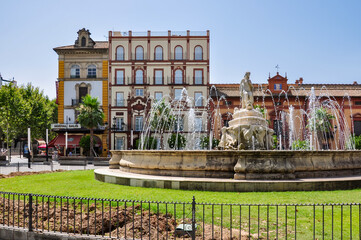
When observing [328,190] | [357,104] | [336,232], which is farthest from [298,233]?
[357,104]

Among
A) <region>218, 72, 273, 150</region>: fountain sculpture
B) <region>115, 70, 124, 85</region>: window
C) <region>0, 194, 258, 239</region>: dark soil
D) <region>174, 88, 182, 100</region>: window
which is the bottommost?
<region>0, 194, 258, 239</region>: dark soil

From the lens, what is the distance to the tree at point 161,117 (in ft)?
149

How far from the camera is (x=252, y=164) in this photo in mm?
10523

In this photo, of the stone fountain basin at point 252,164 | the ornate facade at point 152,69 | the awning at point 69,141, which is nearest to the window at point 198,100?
the ornate facade at point 152,69

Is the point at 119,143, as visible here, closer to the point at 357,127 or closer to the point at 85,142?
the point at 85,142

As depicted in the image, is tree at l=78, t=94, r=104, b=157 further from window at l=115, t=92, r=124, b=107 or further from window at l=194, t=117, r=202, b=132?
window at l=194, t=117, r=202, b=132

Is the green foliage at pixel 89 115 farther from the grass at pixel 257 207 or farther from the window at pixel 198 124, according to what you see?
the grass at pixel 257 207

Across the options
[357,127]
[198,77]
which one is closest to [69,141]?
[198,77]

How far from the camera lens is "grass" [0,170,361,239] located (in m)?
6.21

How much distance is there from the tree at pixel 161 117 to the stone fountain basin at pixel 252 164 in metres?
32.9

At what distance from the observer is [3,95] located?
39562 millimetres

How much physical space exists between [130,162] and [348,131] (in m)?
41.7

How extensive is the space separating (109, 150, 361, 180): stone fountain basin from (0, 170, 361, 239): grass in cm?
113

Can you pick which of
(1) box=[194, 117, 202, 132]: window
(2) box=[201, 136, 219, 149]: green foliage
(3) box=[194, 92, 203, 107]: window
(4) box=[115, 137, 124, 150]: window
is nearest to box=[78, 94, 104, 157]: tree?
(4) box=[115, 137, 124, 150]: window
